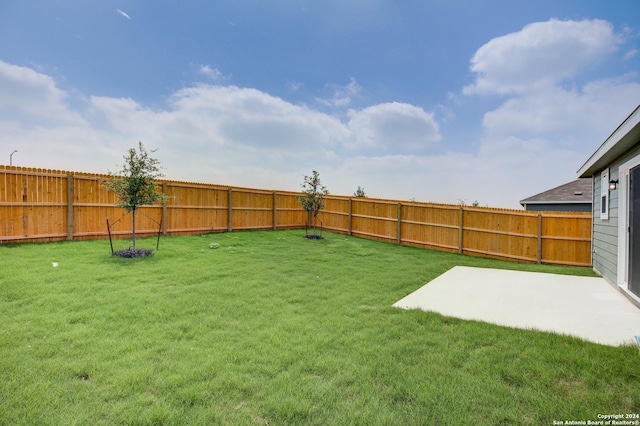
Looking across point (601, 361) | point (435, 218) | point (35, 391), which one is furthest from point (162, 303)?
point (435, 218)

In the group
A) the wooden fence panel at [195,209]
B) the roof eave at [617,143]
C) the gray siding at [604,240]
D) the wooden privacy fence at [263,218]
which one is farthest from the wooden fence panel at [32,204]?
the gray siding at [604,240]

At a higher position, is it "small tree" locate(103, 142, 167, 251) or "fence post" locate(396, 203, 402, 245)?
"small tree" locate(103, 142, 167, 251)

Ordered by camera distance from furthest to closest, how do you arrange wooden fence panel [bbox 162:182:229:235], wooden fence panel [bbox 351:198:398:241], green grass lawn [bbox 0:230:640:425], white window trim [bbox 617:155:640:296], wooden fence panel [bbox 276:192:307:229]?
wooden fence panel [bbox 276:192:307:229]
wooden fence panel [bbox 351:198:398:241]
wooden fence panel [bbox 162:182:229:235]
white window trim [bbox 617:155:640:296]
green grass lawn [bbox 0:230:640:425]

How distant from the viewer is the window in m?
6.51

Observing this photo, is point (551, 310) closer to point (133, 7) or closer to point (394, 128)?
point (394, 128)

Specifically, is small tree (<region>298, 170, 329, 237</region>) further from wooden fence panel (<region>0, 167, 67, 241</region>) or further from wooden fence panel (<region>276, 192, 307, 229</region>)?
wooden fence panel (<region>0, 167, 67, 241</region>)

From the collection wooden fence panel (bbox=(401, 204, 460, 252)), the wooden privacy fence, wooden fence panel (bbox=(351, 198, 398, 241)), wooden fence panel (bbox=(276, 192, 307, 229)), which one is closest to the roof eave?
the wooden privacy fence

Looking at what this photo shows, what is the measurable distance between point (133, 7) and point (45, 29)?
2.14 m

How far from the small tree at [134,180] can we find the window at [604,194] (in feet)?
34.8

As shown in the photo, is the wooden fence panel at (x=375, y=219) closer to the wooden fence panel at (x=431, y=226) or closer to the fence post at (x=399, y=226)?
the fence post at (x=399, y=226)

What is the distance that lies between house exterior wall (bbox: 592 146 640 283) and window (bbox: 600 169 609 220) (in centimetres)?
16

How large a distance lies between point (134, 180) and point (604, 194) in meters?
11.2

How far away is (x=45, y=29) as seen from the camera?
7.14 metres

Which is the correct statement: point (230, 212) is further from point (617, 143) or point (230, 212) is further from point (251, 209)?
point (617, 143)
